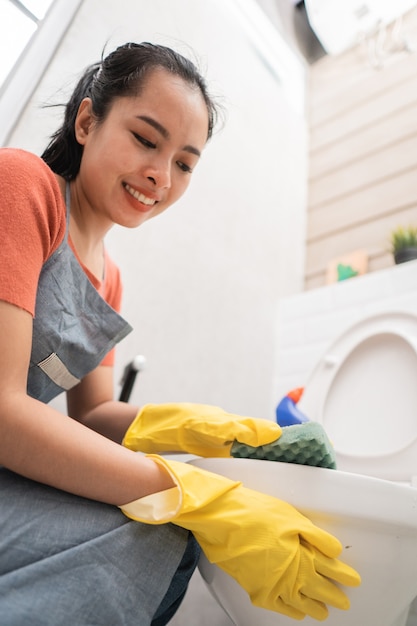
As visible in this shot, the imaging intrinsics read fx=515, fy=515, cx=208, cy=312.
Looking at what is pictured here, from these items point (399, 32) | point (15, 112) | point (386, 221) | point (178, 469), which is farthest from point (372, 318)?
point (399, 32)

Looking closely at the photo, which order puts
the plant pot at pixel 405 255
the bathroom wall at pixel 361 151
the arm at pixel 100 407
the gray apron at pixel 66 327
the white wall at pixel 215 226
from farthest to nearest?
1. the bathroom wall at pixel 361 151
2. the plant pot at pixel 405 255
3. the white wall at pixel 215 226
4. the arm at pixel 100 407
5. the gray apron at pixel 66 327

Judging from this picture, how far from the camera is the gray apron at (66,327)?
810mm

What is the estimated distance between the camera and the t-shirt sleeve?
2.21ft

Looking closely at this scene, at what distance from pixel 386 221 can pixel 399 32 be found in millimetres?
807

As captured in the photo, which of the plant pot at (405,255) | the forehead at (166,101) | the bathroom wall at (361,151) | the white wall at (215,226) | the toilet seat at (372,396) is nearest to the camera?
the forehead at (166,101)

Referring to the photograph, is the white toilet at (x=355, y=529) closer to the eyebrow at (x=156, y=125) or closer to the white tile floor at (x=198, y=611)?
the white tile floor at (x=198, y=611)

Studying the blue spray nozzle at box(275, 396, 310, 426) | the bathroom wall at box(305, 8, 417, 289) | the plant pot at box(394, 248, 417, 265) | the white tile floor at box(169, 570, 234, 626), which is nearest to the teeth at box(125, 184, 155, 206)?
the blue spray nozzle at box(275, 396, 310, 426)

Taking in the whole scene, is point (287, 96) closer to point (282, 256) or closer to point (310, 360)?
point (282, 256)

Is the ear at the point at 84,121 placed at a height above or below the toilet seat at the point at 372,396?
above

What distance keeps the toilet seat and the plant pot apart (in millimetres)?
396

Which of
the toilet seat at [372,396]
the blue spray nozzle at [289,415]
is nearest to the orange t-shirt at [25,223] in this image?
the blue spray nozzle at [289,415]

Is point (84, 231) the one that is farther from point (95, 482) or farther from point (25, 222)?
point (95, 482)

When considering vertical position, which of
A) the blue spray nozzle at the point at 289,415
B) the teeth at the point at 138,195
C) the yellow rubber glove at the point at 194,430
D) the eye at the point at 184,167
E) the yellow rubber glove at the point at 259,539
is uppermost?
the eye at the point at 184,167

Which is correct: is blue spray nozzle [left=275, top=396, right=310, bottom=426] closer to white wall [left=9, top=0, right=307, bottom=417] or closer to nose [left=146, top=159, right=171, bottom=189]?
white wall [left=9, top=0, right=307, bottom=417]
